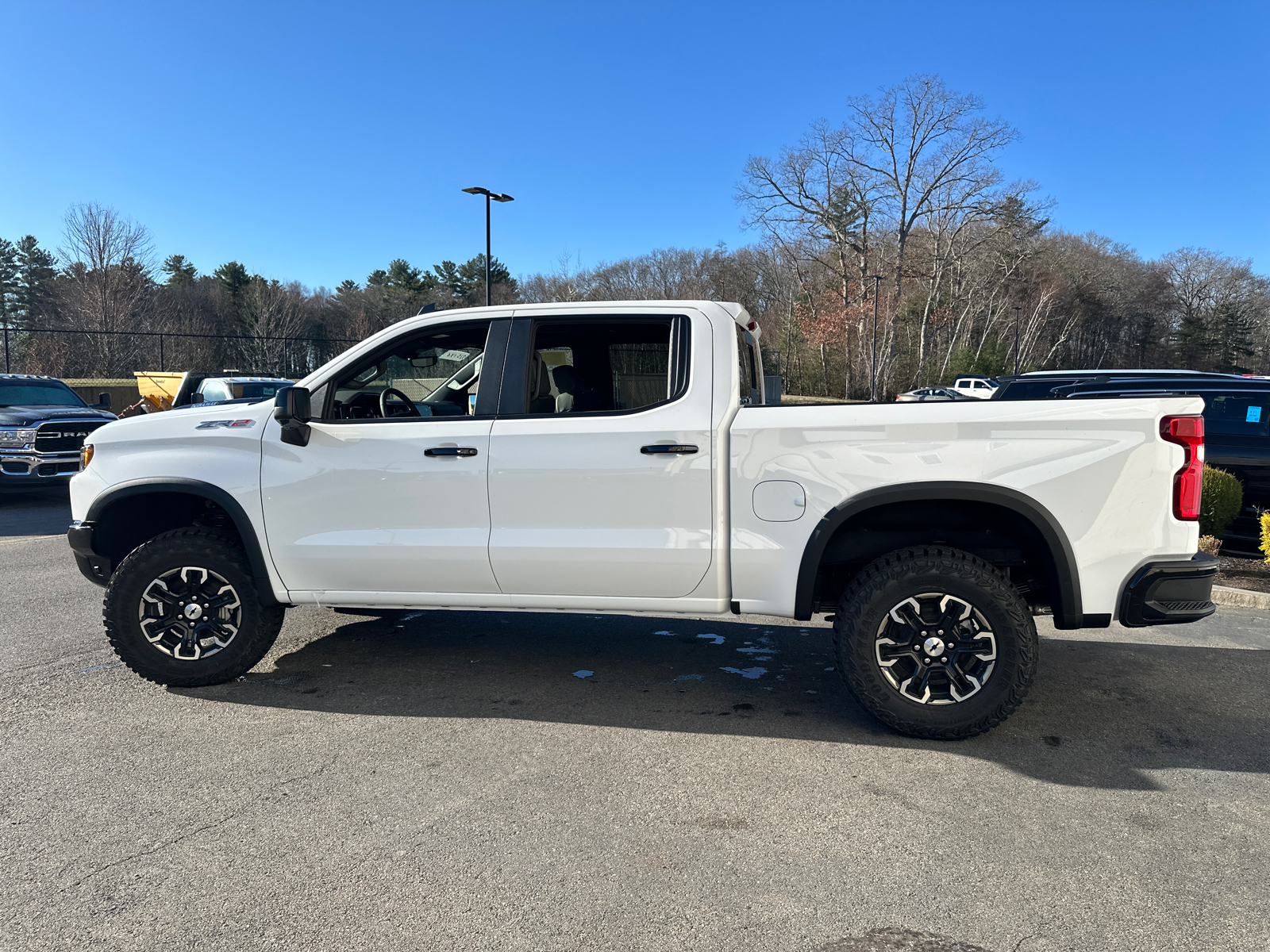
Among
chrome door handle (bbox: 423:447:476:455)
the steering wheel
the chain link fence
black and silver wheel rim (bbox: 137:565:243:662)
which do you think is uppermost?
the chain link fence

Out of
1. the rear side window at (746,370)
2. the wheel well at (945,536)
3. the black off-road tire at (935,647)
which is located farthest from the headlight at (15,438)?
the black off-road tire at (935,647)

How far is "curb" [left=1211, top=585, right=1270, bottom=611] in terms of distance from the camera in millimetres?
6562

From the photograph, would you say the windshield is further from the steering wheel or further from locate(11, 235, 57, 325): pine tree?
locate(11, 235, 57, 325): pine tree

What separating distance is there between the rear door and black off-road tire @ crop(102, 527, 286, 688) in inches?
56.2

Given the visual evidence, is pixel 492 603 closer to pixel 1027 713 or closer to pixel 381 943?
pixel 381 943

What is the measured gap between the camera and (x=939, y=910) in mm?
2580

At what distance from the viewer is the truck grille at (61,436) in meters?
11.3

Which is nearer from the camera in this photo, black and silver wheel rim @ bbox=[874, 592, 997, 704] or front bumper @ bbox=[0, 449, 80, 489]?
black and silver wheel rim @ bbox=[874, 592, 997, 704]

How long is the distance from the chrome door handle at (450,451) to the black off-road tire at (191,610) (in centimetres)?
122

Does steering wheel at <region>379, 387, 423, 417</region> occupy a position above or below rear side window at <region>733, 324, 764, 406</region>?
below

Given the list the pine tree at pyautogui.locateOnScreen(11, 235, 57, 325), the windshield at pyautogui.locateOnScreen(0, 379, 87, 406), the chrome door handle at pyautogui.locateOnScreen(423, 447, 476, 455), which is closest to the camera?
the chrome door handle at pyautogui.locateOnScreen(423, 447, 476, 455)

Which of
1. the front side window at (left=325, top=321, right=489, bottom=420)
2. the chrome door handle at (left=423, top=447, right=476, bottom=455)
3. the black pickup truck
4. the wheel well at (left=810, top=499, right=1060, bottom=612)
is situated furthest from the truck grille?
the wheel well at (left=810, top=499, right=1060, bottom=612)

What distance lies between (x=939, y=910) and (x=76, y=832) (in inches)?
117

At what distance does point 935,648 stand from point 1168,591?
39.5 inches
